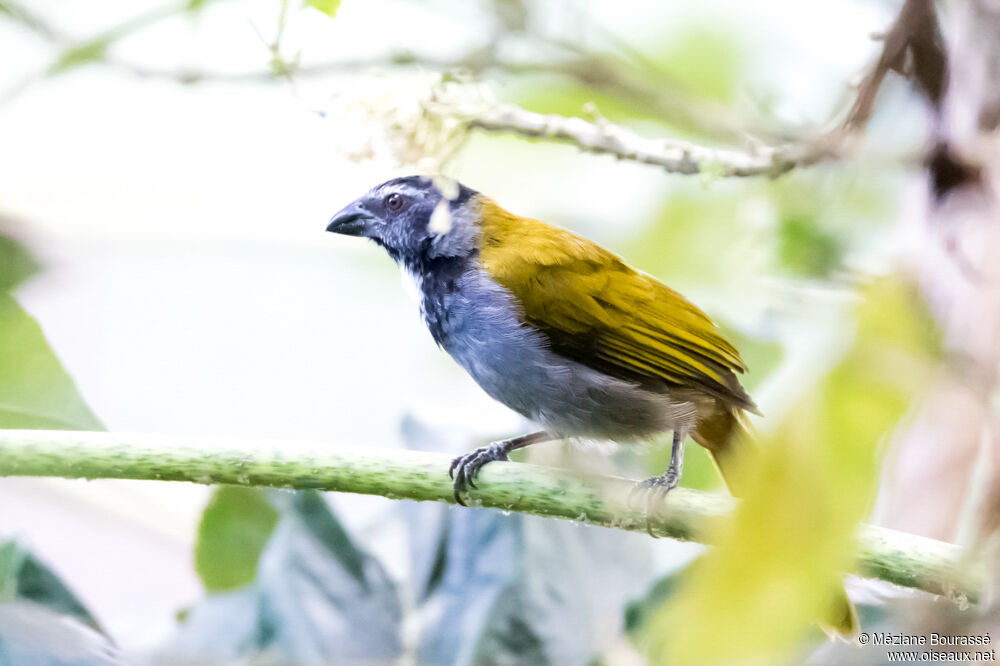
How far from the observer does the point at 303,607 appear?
97 cm

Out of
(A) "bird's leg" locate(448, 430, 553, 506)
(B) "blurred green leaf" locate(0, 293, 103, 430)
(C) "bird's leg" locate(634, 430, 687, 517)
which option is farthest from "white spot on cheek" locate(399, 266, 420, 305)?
(B) "blurred green leaf" locate(0, 293, 103, 430)

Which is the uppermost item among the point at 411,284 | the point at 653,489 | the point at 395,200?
the point at 395,200

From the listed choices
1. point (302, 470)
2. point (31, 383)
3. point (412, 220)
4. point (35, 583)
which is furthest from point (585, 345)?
point (35, 583)

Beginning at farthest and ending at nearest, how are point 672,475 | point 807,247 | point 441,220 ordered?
point 441,220, point 672,475, point 807,247

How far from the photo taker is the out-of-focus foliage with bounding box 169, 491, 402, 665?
0.95 metres

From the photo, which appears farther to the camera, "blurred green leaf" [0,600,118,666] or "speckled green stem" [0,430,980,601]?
"blurred green leaf" [0,600,118,666]

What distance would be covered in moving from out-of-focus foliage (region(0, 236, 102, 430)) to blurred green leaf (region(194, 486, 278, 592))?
488 mm

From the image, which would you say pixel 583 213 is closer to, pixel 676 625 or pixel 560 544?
pixel 560 544

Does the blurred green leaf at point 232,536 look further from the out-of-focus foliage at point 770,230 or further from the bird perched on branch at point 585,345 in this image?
the out-of-focus foliage at point 770,230

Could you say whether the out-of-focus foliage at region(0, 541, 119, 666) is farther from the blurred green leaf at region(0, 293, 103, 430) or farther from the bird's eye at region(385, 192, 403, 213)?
the bird's eye at region(385, 192, 403, 213)

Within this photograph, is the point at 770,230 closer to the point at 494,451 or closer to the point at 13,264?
the point at 13,264

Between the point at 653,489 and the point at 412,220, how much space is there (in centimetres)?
44

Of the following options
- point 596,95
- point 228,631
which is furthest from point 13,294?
point 228,631

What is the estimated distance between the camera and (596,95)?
22.1 inches
